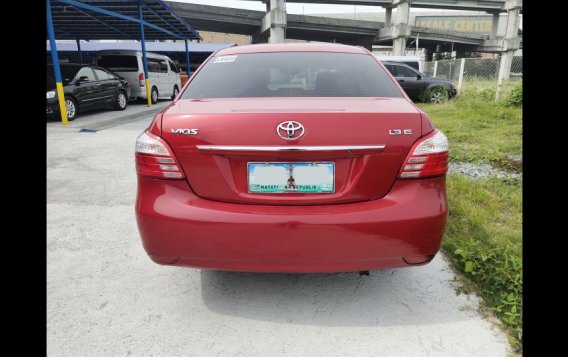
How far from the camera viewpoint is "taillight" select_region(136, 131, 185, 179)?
1.84 meters

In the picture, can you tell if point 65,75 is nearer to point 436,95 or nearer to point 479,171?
point 479,171

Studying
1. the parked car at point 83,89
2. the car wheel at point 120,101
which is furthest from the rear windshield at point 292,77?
the car wheel at point 120,101

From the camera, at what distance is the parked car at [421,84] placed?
12.9 meters

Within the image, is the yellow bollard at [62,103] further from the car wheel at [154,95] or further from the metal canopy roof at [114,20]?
the car wheel at [154,95]

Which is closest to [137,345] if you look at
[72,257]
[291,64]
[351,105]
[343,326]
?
[343,326]

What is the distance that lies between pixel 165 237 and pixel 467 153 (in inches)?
195

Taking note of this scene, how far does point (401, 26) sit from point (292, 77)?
44.1 m

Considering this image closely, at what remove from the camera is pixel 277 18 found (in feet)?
125

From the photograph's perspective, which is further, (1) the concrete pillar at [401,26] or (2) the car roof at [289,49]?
(1) the concrete pillar at [401,26]

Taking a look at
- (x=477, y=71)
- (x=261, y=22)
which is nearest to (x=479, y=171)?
(x=477, y=71)

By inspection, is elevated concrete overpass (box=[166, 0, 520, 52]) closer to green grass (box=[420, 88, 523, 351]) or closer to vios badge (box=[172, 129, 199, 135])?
green grass (box=[420, 88, 523, 351])

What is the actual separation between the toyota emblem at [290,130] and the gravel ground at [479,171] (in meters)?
3.49
